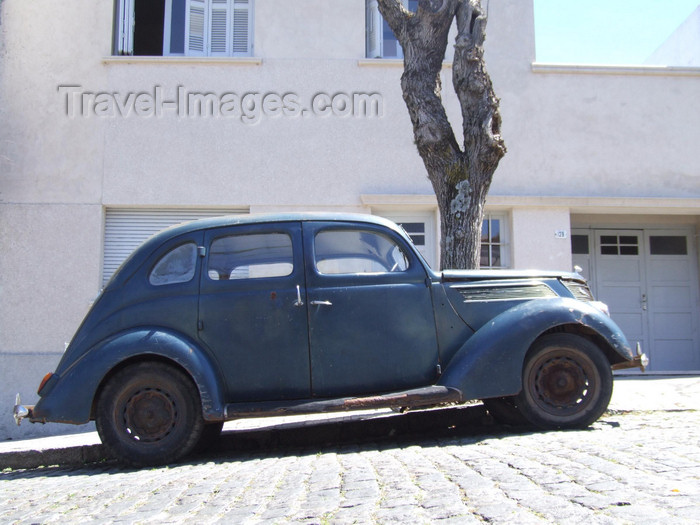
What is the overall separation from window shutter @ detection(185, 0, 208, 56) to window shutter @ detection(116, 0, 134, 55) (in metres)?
0.90

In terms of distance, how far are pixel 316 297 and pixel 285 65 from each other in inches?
277

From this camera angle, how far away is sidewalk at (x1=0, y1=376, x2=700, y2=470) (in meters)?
5.79

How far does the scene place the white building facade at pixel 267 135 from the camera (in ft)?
35.0

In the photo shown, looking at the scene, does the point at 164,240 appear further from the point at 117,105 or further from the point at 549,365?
the point at 117,105

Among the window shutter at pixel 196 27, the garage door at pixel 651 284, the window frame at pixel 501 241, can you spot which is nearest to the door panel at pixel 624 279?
the garage door at pixel 651 284

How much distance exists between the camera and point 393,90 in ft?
36.4

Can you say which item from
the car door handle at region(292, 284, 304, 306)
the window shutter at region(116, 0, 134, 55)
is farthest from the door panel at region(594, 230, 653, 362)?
the window shutter at region(116, 0, 134, 55)

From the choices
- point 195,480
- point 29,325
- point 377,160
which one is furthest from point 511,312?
point 29,325

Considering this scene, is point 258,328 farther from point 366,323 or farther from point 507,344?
point 507,344

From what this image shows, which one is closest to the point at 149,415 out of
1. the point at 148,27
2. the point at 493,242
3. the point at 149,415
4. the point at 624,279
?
the point at 149,415

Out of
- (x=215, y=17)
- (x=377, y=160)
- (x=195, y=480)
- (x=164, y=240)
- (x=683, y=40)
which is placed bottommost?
(x=195, y=480)

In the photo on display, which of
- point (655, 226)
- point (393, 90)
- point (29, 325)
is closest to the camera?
point (29, 325)

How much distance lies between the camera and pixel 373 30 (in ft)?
37.8

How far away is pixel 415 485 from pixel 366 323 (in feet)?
5.77
